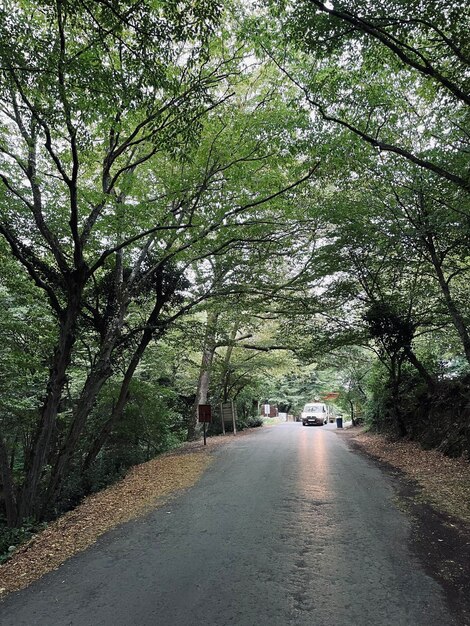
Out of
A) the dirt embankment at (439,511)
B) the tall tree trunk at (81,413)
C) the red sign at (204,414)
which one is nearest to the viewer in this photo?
the dirt embankment at (439,511)

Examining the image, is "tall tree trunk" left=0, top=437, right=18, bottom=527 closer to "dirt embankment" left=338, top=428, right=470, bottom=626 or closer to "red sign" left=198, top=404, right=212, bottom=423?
"dirt embankment" left=338, top=428, right=470, bottom=626

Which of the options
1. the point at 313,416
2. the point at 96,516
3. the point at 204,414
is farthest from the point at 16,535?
the point at 313,416

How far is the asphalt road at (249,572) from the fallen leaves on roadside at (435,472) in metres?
0.87

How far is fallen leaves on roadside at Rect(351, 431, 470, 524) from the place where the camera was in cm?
605

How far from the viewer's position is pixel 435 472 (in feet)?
26.9

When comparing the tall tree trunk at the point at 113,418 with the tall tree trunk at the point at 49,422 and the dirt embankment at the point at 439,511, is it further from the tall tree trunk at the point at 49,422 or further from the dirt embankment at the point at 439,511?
the dirt embankment at the point at 439,511

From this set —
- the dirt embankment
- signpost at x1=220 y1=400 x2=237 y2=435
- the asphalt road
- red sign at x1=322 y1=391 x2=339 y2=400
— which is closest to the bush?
the asphalt road

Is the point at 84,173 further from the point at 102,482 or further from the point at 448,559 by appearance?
the point at 448,559

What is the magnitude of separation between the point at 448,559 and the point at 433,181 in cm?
683

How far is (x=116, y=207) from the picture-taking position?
7.87 meters

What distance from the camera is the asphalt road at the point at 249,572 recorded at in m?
3.20

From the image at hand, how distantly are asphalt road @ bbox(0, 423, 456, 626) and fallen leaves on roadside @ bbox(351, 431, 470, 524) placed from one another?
87 centimetres

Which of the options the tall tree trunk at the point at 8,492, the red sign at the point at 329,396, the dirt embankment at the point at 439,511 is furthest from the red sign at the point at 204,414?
the red sign at the point at 329,396

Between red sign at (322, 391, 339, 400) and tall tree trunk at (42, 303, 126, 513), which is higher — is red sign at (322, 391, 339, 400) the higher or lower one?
the higher one
